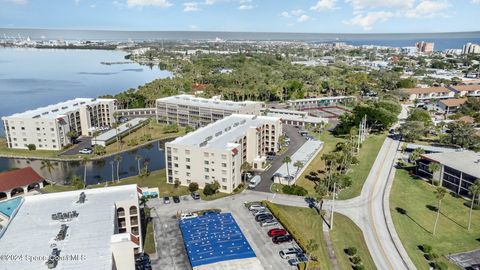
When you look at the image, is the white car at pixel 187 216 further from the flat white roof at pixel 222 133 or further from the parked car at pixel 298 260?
the parked car at pixel 298 260

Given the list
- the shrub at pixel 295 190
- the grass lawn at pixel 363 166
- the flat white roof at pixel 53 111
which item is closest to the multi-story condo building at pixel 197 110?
the flat white roof at pixel 53 111

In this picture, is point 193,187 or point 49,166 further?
point 49,166

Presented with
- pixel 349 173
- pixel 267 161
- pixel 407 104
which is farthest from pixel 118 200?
pixel 407 104

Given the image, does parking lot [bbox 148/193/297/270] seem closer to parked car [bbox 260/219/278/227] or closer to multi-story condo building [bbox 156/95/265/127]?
parked car [bbox 260/219/278/227]

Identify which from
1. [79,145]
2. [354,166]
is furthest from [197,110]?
[354,166]

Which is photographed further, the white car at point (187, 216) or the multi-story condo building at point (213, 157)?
the multi-story condo building at point (213, 157)

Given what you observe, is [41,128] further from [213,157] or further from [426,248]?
[426,248]

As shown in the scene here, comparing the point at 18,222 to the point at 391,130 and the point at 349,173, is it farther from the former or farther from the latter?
the point at 391,130
